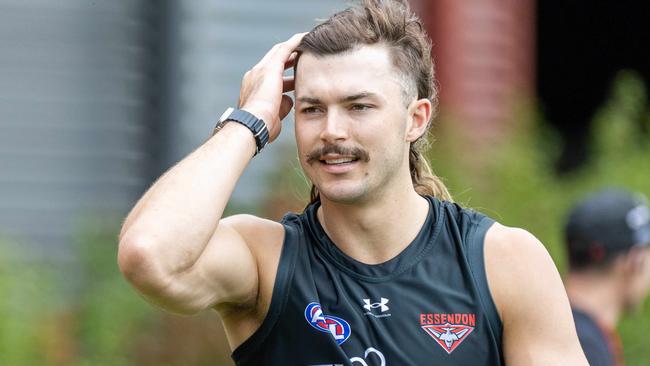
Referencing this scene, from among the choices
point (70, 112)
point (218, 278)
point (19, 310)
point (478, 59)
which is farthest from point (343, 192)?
point (478, 59)

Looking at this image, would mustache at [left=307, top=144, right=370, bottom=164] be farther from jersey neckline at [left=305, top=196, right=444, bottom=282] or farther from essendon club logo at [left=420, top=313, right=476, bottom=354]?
essendon club logo at [left=420, top=313, right=476, bottom=354]

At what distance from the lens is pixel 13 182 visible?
8.04 metres

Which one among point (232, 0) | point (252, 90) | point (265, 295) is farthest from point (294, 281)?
point (232, 0)

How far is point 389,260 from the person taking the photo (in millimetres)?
4301

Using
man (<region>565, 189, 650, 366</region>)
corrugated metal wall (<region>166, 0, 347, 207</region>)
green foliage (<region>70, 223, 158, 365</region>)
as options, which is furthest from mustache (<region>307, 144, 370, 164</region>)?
corrugated metal wall (<region>166, 0, 347, 207</region>)

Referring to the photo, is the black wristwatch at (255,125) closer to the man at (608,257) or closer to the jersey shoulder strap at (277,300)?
the jersey shoulder strap at (277,300)

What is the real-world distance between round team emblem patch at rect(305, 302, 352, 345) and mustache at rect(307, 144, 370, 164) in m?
0.45

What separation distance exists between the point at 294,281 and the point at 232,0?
4834 millimetres

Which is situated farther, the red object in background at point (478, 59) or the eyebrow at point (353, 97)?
the red object in background at point (478, 59)

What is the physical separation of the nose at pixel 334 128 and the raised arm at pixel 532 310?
61 cm

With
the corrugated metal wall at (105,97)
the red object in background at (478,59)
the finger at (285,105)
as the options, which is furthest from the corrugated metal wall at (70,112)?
the finger at (285,105)

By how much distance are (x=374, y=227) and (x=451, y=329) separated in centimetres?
42

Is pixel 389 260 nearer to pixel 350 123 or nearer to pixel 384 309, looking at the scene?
pixel 384 309

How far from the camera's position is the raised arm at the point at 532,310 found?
162 inches
